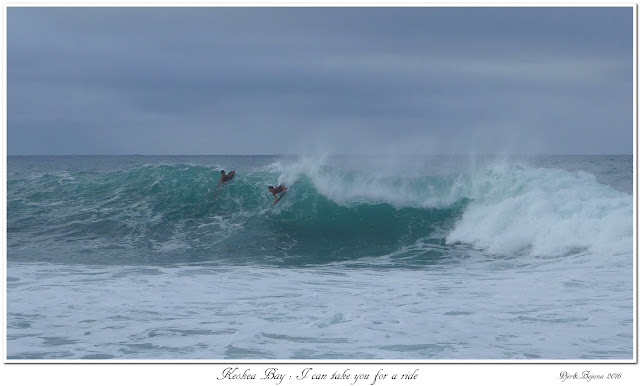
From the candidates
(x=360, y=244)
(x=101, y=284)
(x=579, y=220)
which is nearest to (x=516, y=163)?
(x=579, y=220)

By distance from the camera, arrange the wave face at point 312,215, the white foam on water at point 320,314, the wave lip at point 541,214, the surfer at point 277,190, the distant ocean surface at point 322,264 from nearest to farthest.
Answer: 1. the white foam on water at point 320,314
2. the distant ocean surface at point 322,264
3. the wave lip at point 541,214
4. the wave face at point 312,215
5. the surfer at point 277,190

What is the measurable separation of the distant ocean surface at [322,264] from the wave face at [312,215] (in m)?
0.05

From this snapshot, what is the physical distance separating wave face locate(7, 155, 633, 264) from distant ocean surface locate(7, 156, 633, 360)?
5 centimetres

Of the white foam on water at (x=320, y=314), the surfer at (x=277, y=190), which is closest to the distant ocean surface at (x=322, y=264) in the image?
the white foam on water at (x=320, y=314)

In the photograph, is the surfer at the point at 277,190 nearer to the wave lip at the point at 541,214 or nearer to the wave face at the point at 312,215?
the wave face at the point at 312,215

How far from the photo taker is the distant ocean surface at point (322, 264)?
21.1ft

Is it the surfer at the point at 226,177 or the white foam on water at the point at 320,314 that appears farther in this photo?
the surfer at the point at 226,177

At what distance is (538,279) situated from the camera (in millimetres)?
9453

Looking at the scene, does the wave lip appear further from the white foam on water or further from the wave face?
the white foam on water

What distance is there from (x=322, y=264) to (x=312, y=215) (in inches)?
177

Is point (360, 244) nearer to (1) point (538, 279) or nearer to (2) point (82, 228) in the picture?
(1) point (538, 279)

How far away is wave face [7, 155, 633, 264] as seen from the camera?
12.5 metres

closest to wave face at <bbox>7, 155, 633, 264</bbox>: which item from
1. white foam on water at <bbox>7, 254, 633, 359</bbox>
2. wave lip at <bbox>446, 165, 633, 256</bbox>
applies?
wave lip at <bbox>446, 165, 633, 256</bbox>

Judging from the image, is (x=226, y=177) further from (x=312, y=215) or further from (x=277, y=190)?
(x=312, y=215)
